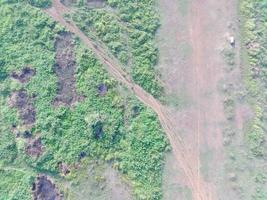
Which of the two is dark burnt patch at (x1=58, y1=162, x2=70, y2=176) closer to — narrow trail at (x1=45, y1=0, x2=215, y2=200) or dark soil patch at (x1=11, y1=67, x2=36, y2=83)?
dark soil patch at (x1=11, y1=67, x2=36, y2=83)

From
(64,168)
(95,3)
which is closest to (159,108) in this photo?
(64,168)

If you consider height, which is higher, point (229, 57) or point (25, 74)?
point (229, 57)

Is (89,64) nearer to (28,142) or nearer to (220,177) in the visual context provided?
(28,142)

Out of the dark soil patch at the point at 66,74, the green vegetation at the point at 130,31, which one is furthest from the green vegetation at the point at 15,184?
the green vegetation at the point at 130,31

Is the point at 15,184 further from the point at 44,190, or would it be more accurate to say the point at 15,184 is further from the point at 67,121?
the point at 67,121

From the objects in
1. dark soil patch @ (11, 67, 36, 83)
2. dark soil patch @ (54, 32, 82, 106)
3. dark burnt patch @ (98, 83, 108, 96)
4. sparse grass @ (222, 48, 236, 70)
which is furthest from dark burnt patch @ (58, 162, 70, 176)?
sparse grass @ (222, 48, 236, 70)

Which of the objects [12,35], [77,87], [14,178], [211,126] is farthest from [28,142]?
[211,126]

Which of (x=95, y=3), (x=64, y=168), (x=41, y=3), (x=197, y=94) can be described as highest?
(x=95, y=3)
